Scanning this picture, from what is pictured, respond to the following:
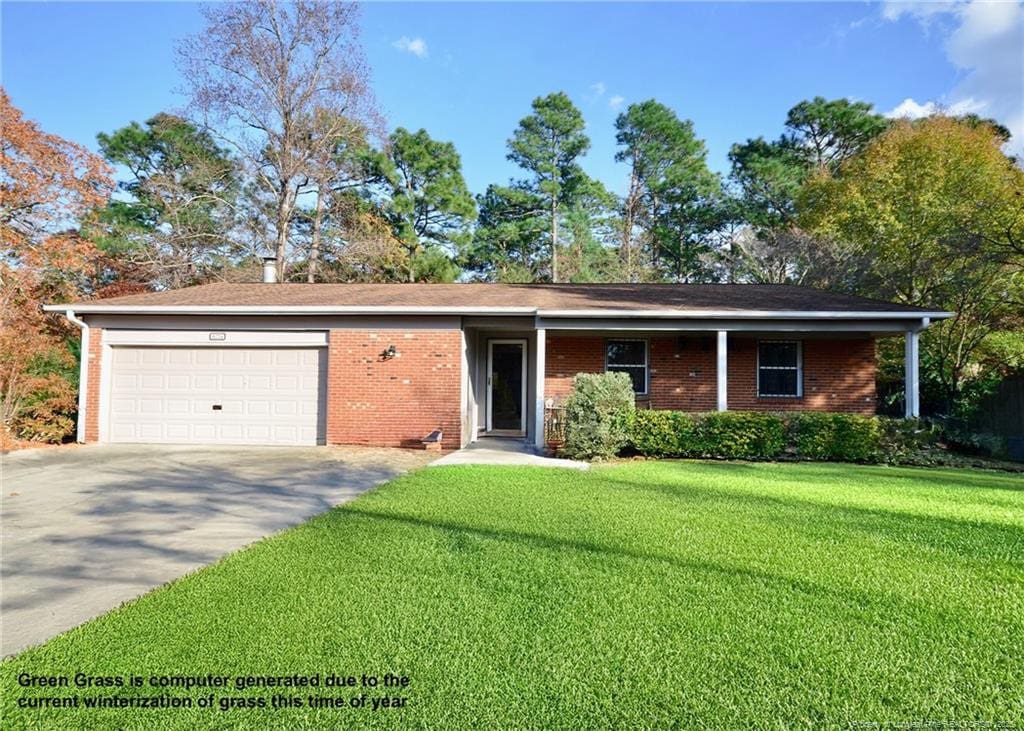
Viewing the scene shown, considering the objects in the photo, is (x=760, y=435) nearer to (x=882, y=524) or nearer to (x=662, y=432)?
(x=662, y=432)

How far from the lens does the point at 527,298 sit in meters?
11.9

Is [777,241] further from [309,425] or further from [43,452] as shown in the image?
[43,452]

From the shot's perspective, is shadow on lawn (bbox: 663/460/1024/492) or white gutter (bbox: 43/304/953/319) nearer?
shadow on lawn (bbox: 663/460/1024/492)

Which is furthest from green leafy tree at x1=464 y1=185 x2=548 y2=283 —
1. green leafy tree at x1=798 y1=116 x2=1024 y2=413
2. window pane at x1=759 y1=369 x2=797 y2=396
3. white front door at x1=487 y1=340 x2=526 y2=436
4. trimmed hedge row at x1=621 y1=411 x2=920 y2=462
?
trimmed hedge row at x1=621 y1=411 x2=920 y2=462

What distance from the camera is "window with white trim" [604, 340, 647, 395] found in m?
12.3

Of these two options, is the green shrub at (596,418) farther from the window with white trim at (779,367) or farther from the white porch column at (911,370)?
the white porch column at (911,370)

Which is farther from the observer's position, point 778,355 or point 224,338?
→ point 778,355

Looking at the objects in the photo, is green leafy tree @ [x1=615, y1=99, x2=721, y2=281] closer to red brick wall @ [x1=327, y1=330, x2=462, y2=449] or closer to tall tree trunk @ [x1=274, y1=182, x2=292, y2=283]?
tall tree trunk @ [x1=274, y1=182, x2=292, y2=283]

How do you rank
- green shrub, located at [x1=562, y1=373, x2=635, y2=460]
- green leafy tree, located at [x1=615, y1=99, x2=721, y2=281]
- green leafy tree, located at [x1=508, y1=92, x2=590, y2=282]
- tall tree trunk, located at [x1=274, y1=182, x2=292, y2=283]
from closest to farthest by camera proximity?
green shrub, located at [x1=562, y1=373, x2=635, y2=460] → tall tree trunk, located at [x1=274, y1=182, x2=292, y2=283] → green leafy tree, located at [x1=615, y1=99, x2=721, y2=281] → green leafy tree, located at [x1=508, y1=92, x2=590, y2=282]

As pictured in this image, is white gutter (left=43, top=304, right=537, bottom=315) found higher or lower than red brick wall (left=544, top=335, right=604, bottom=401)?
higher

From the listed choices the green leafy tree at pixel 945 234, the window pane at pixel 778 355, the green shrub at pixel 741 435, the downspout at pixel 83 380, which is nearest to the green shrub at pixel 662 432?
the green shrub at pixel 741 435

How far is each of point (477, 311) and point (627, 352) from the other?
3.81 m

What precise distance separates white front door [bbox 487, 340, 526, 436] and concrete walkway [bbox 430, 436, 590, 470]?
1.33m

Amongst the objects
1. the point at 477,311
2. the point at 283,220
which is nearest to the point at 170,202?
the point at 283,220
